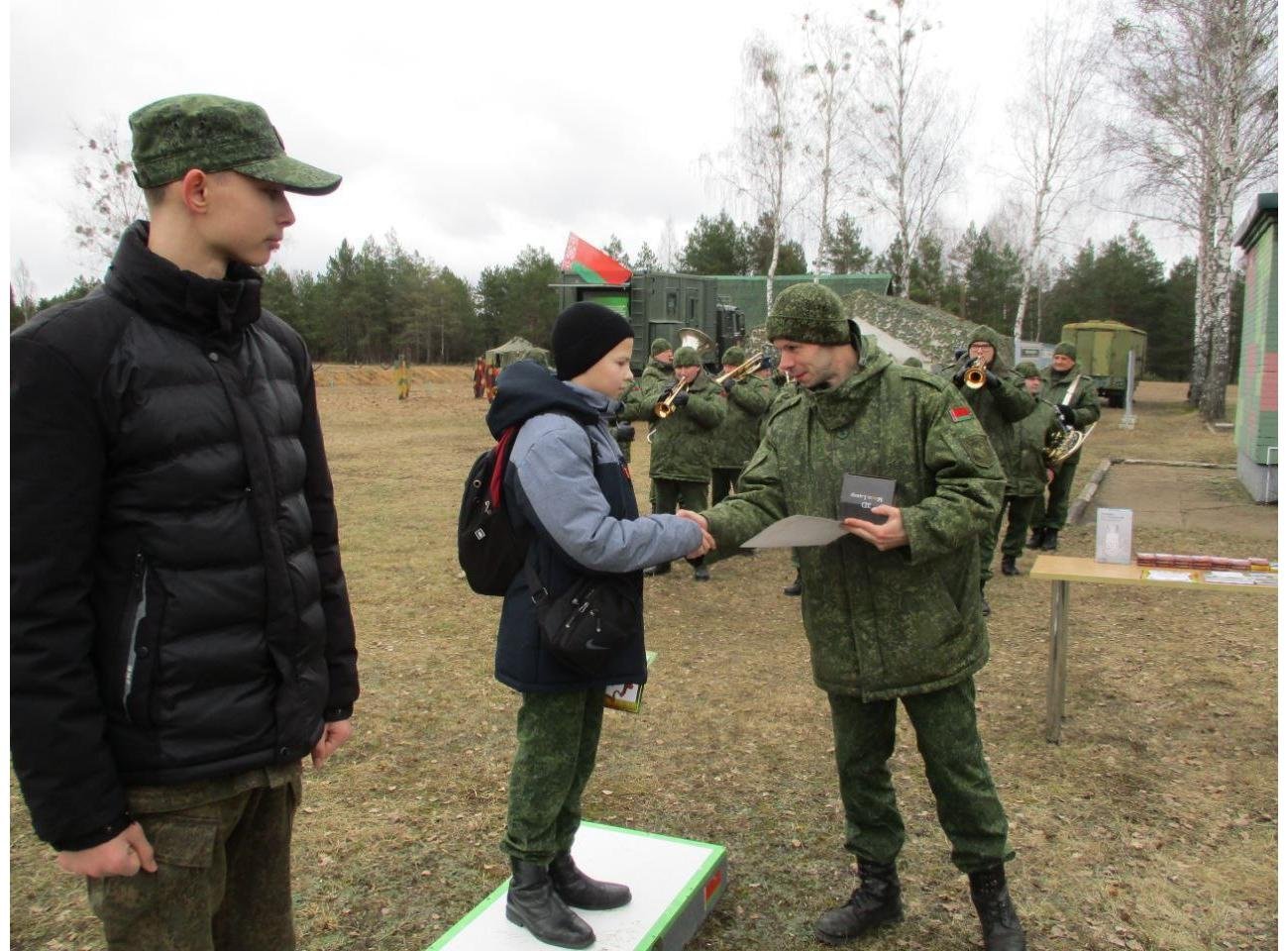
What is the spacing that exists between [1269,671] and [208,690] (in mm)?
5881

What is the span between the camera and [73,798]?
1.60 meters

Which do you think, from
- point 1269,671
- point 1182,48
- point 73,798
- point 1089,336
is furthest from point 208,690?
point 1089,336

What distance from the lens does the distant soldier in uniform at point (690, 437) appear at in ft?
26.8

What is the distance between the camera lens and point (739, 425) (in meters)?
8.66

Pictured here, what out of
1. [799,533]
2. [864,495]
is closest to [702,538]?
[799,533]

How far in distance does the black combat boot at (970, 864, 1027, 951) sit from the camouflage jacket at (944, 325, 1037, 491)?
4693mm

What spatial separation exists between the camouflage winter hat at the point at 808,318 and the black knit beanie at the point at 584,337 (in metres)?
0.47

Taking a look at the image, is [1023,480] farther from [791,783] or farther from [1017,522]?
[791,783]

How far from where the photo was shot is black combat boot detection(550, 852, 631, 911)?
9.45ft

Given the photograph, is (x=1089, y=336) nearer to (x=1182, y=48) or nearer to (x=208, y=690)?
(x=1182, y=48)

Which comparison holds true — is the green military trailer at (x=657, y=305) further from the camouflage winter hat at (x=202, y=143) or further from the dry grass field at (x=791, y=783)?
the camouflage winter hat at (x=202, y=143)

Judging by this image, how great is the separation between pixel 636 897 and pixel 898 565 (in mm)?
1317

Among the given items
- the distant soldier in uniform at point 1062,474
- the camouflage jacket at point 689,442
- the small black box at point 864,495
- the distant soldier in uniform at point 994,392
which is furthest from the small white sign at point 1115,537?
the distant soldier in uniform at point 1062,474

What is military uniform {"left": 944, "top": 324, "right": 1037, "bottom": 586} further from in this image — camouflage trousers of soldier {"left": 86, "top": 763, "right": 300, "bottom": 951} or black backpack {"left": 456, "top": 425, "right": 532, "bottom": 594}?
camouflage trousers of soldier {"left": 86, "top": 763, "right": 300, "bottom": 951}
